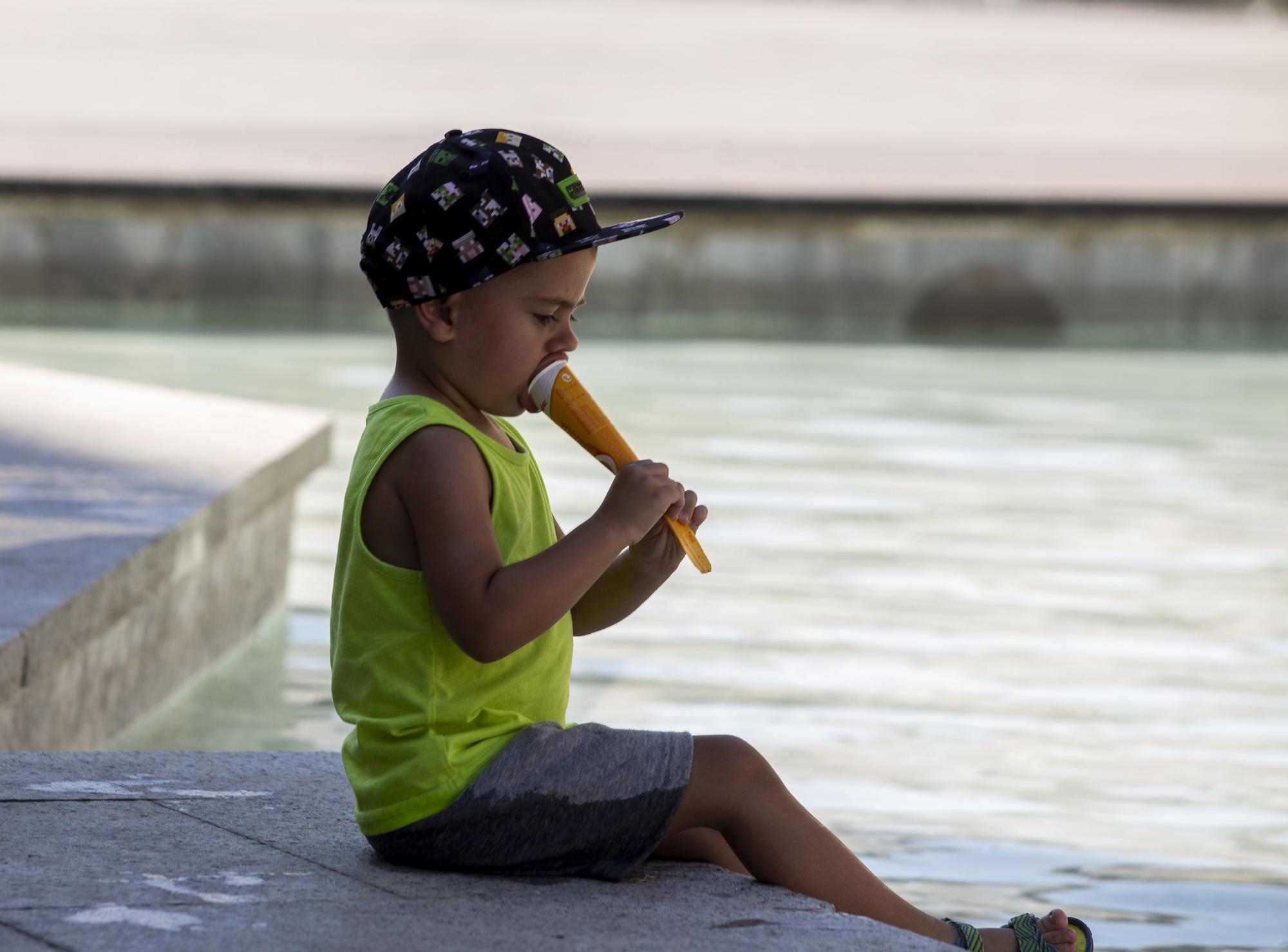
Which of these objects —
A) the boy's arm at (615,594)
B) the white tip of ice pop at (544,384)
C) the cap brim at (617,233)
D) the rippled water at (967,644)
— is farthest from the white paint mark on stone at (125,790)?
the rippled water at (967,644)

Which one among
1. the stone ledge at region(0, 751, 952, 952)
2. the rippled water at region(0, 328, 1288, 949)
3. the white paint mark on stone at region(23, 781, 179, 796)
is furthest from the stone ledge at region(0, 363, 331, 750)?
the stone ledge at region(0, 751, 952, 952)

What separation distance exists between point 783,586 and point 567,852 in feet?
13.0

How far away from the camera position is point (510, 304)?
2.43 m

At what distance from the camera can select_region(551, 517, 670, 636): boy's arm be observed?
8.55 ft

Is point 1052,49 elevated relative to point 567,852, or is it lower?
elevated

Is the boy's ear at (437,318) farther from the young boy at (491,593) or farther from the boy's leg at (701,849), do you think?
the boy's leg at (701,849)

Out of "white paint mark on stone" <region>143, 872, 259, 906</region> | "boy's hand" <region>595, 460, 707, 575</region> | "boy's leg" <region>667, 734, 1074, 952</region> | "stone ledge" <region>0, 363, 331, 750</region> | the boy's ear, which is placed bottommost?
"stone ledge" <region>0, 363, 331, 750</region>

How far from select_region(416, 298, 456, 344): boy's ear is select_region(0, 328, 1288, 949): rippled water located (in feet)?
5.25

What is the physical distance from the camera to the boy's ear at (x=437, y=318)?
8.01ft

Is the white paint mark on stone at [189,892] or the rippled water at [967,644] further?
the rippled water at [967,644]

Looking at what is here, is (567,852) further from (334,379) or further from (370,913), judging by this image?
(334,379)

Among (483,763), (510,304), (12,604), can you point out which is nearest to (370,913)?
(483,763)

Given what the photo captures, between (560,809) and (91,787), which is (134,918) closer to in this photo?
(560,809)

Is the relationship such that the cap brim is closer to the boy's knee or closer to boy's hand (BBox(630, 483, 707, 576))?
boy's hand (BBox(630, 483, 707, 576))
